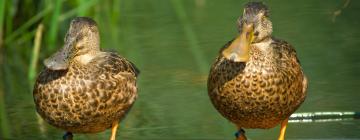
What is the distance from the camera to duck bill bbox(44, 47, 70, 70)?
22.5ft

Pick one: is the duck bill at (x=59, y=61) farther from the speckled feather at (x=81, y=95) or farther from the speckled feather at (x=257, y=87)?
the speckled feather at (x=257, y=87)

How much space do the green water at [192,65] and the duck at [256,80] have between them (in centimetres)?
63

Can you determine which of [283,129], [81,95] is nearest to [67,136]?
[81,95]

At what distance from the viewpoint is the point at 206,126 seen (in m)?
8.22

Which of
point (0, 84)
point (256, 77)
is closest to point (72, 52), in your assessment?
point (256, 77)

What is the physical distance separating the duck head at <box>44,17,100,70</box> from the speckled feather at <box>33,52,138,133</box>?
8 cm

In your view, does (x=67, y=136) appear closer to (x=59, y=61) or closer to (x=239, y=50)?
(x=59, y=61)

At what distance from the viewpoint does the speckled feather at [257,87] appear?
709 cm

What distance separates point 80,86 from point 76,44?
10.9 inches

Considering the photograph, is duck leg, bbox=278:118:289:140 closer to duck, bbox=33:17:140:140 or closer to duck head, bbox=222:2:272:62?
duck head, bbox=222:2:272:62

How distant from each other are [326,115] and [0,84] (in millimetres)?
3096

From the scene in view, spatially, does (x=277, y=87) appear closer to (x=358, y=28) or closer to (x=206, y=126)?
(x=206, y=126)

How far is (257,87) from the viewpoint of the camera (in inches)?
279

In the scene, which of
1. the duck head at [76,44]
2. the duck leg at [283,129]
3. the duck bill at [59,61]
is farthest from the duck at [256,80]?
the duck bill at [59,61]
